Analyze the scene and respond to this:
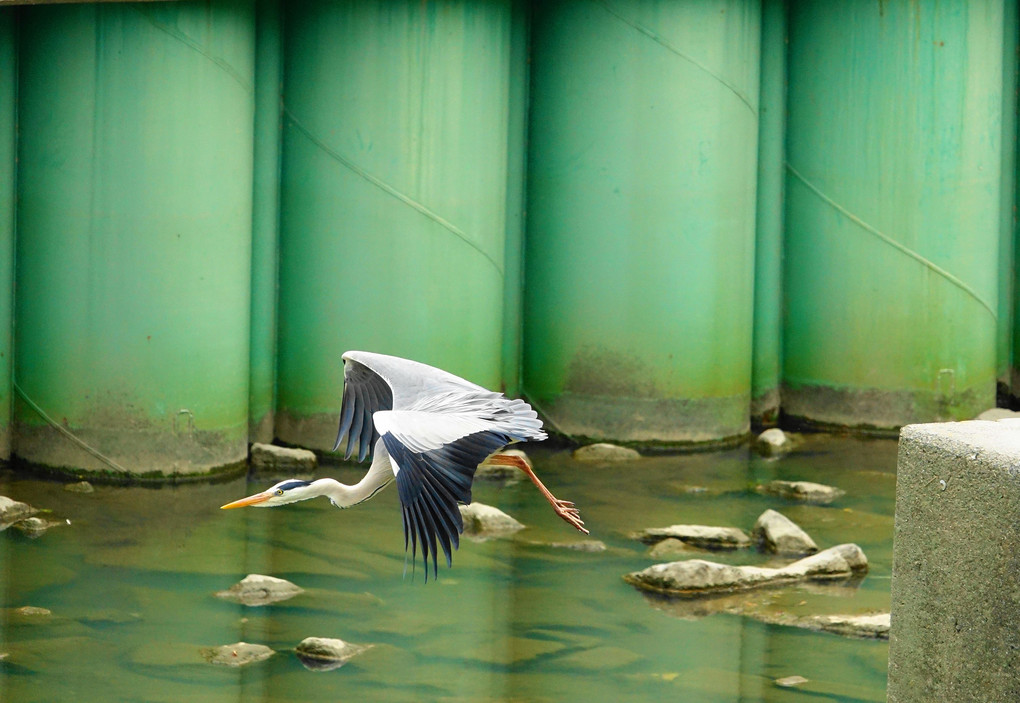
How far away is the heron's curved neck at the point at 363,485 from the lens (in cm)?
550

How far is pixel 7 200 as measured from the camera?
334 inches

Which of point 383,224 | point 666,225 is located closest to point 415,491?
point 383,224

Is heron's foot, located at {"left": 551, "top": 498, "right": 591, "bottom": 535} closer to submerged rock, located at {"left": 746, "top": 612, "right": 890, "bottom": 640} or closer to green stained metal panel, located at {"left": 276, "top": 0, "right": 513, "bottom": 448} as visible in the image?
submerged rock, located at {"left": 746, "top": 612, "right": 890, "bottom": 640}

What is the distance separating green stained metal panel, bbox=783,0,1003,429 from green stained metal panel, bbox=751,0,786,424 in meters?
0.10

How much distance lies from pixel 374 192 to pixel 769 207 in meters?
2.89

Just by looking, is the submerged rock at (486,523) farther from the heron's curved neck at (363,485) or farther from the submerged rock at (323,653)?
the heron's curved neck at (363,485)

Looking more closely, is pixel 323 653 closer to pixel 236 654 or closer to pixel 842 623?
pixel 236 654

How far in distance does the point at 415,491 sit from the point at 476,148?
4.90 metres

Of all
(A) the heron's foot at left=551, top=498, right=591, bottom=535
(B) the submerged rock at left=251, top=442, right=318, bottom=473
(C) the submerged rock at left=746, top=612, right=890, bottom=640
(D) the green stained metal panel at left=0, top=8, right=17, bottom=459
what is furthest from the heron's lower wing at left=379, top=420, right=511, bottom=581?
(D) the green stained metal panel at left=0, top=8, right=17, bottom=459

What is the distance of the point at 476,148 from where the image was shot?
9367 millimetres

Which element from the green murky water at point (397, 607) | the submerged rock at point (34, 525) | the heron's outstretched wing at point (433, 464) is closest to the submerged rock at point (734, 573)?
the green murky water at point (397, 607)

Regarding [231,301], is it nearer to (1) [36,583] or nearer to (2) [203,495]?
(2) [203,495]

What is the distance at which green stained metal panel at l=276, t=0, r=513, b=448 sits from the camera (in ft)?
29.6

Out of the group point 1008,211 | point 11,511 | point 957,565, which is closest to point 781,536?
point 11,511
